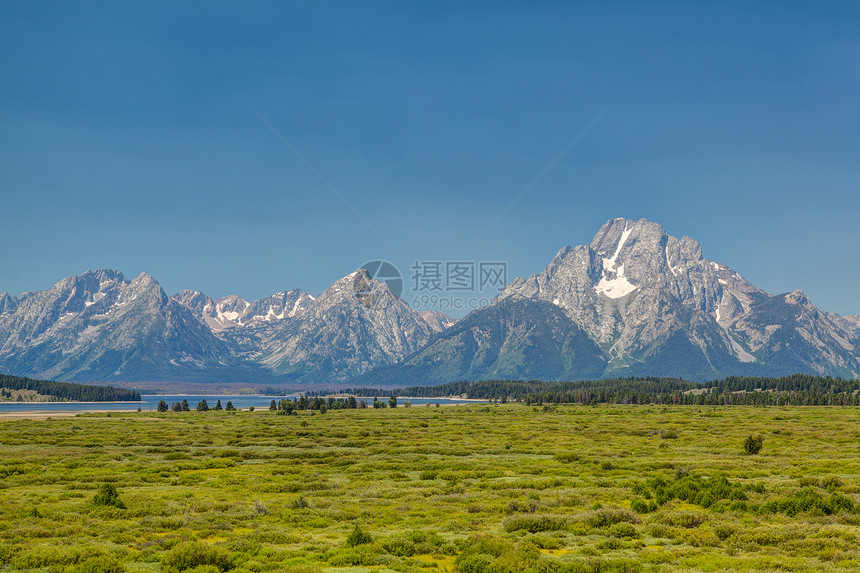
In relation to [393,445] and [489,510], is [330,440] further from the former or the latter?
[489,510]

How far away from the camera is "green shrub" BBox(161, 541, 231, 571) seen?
88.6ft

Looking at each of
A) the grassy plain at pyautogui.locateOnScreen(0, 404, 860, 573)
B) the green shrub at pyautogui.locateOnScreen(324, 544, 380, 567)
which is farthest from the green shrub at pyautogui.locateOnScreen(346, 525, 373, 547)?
the green shrub at pyautogui.locateOnScreen(324, 544, 380, 567)

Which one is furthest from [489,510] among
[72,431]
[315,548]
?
[72,431]

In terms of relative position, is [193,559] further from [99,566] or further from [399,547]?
[399,547]

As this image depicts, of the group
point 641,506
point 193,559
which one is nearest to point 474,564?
point 193,559

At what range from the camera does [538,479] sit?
54.6m

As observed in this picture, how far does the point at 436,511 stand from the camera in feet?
132

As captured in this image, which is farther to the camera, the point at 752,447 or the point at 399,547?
the point at 752,447

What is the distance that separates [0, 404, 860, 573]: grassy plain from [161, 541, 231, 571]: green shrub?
0.23 ft

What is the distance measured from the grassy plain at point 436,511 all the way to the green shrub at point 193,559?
0.07 meters

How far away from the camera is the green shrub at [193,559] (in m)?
27.0

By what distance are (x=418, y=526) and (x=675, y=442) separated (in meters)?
70.5

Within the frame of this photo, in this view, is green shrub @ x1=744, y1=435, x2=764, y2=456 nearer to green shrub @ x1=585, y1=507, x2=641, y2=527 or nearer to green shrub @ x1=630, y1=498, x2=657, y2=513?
green shrub @ x1=630, y1=498, x2=657, y2=513

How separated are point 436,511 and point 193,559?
1736cm
